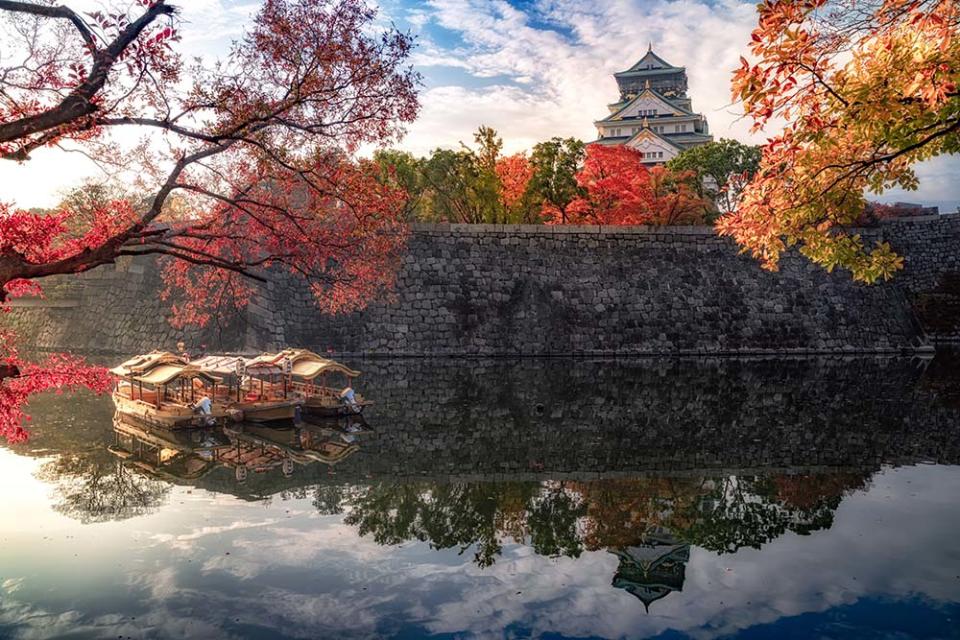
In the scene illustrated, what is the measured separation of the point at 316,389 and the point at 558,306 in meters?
14.2

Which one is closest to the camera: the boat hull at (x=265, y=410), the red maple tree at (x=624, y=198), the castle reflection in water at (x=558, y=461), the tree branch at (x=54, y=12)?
the tree branch at (x=54, y=12)

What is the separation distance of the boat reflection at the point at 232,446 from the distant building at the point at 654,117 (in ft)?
151

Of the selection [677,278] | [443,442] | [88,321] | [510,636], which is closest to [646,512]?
[510,636]

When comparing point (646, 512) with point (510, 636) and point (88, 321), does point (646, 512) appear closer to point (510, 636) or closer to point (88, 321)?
point (510, 636)

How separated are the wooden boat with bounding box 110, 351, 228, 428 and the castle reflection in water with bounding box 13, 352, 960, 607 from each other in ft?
1.09

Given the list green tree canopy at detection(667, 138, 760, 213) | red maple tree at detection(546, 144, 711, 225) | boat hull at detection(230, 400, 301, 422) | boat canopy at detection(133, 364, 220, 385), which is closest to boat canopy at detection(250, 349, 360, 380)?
boat hull at detection(230, 400, 301, 422)

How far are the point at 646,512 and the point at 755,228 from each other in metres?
3.90

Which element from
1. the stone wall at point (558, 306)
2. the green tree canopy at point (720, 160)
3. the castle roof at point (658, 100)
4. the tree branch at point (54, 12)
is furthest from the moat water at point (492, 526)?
the castle roof at point (658, 100)

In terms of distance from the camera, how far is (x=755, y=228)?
25.4 feet

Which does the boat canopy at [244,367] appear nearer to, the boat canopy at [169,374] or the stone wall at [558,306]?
the boat canopy at [169,374]

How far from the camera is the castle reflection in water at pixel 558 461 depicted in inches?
341

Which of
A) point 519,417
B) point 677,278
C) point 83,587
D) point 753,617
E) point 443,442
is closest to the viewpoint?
point 753,617

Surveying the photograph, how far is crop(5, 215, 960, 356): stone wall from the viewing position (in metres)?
27.7

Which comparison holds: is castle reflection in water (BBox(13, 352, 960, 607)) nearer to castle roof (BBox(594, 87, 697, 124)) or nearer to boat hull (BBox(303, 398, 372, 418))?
boat hull (BBox(303, 398, 372, 418))
